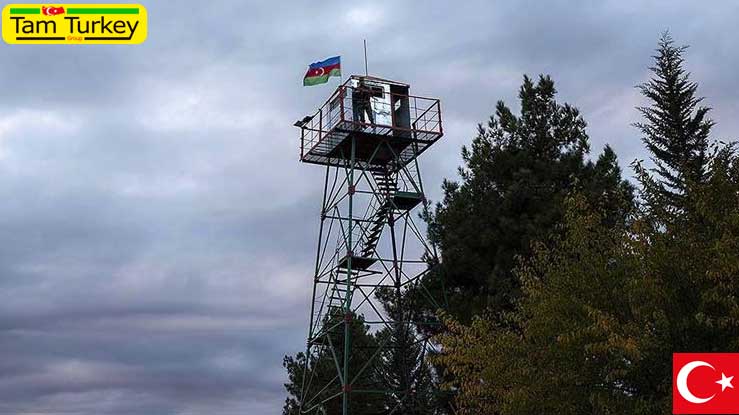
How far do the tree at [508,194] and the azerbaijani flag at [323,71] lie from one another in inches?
256

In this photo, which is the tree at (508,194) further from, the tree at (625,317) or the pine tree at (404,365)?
the tree at (625,317)

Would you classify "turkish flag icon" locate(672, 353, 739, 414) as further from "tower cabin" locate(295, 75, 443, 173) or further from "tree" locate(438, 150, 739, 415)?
"tower cabin" locate(295, 75, 443, 173)

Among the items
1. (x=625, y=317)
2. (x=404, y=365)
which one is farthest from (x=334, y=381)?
(x=625, y=317)

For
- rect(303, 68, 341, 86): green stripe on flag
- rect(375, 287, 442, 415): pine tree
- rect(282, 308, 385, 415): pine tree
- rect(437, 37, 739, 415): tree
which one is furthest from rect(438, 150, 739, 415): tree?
rect(282, 308, 385, 415): pine tree

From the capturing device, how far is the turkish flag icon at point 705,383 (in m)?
15.1

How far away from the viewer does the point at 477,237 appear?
34.2 m

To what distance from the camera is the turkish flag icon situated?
49.6 feet

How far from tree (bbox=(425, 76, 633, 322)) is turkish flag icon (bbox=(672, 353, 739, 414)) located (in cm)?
1505

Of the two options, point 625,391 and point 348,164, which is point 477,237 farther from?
point 625,391

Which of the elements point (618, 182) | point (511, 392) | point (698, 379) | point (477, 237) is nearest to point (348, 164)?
point (477, 237)

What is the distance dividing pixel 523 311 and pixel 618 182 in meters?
15.0

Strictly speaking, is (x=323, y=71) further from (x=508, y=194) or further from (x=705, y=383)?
(x=705, y=383)

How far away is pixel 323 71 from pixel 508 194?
8.03m

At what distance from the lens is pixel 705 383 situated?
1562 centimetres
